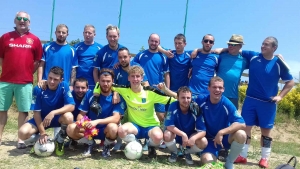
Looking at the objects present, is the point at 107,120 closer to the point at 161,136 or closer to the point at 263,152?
the point at 161,136

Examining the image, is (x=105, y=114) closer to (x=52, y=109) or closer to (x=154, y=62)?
(x=52, y=109)

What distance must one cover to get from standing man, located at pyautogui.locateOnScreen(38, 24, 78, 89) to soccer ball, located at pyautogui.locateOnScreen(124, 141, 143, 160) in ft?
6.89

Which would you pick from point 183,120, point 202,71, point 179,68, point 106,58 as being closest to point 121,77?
point 106,58

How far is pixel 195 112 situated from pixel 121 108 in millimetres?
1311

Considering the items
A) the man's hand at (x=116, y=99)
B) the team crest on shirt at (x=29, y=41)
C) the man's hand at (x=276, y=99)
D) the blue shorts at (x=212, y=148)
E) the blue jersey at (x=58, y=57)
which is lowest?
the blue shorts at (x=212, y=148)

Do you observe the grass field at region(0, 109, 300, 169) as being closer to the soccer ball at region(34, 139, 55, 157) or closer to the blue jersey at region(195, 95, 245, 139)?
the soccer ball at region(34, 139, 55, 157)

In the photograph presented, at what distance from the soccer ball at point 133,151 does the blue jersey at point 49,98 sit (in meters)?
1.29

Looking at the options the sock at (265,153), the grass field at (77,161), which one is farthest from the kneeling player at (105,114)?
the sock at (265,153)

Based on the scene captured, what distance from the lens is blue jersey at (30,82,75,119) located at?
211 inches

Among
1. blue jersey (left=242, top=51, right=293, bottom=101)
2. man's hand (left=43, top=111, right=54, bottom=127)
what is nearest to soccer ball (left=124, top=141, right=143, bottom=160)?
man's hand (left=43, top=111, right=54, bottom=127)

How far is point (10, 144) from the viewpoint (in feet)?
19.4

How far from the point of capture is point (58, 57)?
6090 millimetres

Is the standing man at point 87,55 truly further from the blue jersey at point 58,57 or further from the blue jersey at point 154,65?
the blue jersey at point 154,65

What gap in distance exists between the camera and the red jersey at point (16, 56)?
18.4ft
